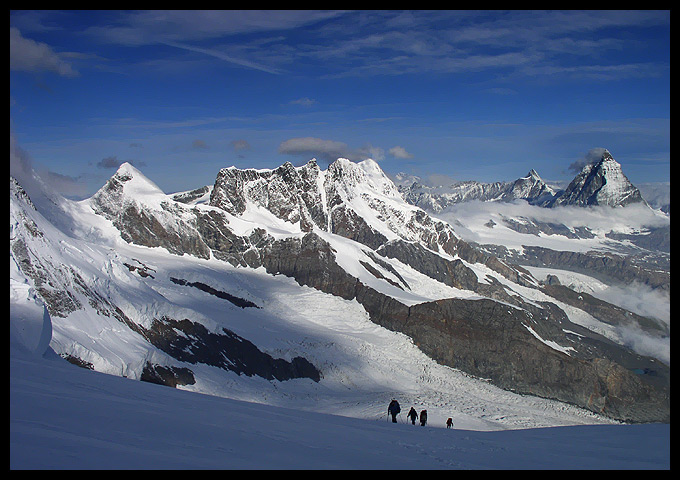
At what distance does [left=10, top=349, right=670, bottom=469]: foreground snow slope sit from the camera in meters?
13.7

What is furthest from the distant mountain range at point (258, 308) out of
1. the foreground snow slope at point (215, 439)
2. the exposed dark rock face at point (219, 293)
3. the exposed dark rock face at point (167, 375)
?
the foreground snow slope at point (215, 439)

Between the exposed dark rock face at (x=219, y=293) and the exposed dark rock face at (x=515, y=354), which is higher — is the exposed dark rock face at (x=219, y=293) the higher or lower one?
the higher one

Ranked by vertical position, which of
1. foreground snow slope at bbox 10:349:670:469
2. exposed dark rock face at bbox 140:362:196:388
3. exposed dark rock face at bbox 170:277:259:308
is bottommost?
exposed dark rock face at bbox 140:362:196:388

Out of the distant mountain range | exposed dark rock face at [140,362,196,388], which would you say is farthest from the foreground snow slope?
exposed dark rock face at [140,362,196,388]

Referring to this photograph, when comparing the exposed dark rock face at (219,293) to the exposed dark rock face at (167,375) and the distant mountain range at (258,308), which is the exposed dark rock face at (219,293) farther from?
the exposed dark rock face at (167,375)

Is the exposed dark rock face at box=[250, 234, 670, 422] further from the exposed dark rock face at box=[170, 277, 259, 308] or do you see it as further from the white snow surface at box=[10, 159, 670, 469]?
the exposed dark rock face at box=[170, 277, 259, 308]

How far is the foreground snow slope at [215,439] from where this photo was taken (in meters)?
13.7

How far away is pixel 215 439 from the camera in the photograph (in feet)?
53.3

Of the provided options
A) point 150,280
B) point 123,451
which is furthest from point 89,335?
point 150,280

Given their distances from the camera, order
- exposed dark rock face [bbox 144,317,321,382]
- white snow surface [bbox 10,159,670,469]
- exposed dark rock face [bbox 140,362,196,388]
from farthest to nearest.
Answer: exposed dark rock face [bbox 144,317,321,382] → exposed dark rock face [bbox 140,362,196,388] → white snow surface [bbox 10,159,670,469]

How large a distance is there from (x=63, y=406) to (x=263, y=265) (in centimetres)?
13344

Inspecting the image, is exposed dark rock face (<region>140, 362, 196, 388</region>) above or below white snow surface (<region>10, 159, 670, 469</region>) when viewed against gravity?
below

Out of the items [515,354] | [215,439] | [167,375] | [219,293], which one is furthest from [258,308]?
[215,439]
